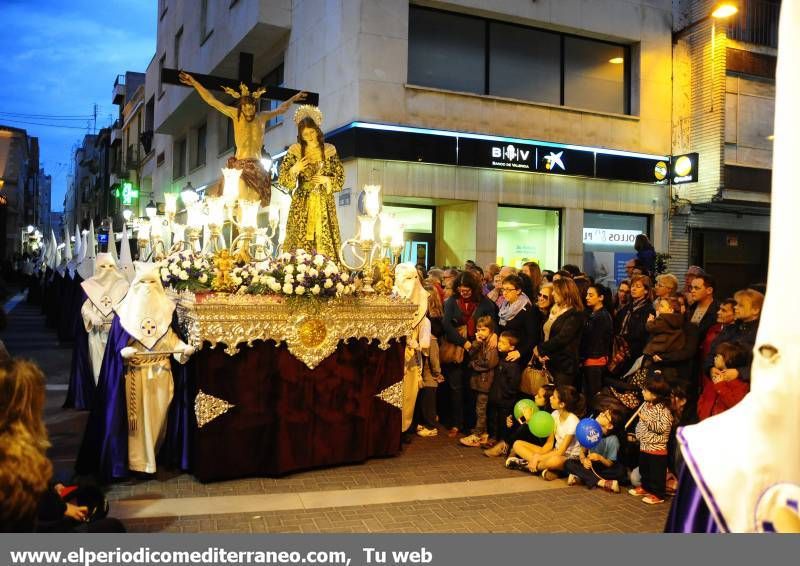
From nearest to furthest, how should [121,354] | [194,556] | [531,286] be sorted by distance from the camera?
1. [194,556]
2. [121,354]
3. [531,286]

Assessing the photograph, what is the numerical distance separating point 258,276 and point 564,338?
318cm

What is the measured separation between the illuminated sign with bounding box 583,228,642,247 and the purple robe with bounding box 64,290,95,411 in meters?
11.5

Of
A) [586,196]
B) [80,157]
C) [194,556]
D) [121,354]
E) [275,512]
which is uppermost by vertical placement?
[80,157]

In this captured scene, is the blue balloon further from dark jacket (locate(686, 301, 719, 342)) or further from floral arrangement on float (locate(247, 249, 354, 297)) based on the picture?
floral arrangement on float (locate(247, 249, 354, 297))

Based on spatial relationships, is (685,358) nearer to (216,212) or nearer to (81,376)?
(216,212)

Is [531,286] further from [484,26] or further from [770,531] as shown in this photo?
[484,26]

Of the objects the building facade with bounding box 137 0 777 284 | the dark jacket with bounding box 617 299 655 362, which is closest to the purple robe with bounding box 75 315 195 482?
the dark jacket with bounding box 617 299 655 362

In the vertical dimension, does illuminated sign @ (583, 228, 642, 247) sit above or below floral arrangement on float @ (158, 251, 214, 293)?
above

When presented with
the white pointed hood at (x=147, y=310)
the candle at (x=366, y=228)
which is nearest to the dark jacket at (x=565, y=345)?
the candle at (x=366, y=228)

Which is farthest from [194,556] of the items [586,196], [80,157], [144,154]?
[80,157]

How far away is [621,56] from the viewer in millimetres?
16484

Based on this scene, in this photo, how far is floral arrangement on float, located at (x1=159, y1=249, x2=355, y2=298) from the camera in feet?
19.3

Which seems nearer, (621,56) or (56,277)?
(621,56)

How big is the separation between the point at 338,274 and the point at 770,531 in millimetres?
4782
